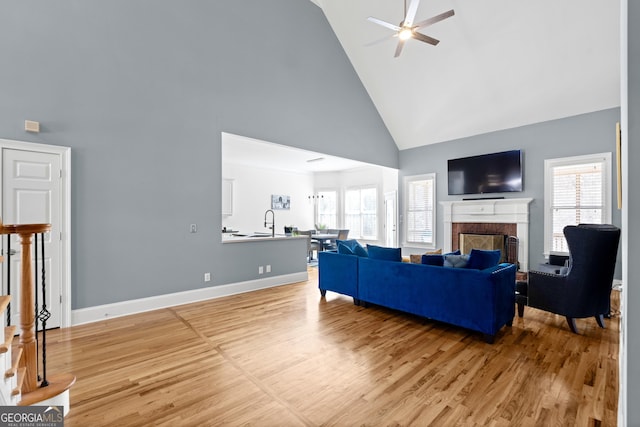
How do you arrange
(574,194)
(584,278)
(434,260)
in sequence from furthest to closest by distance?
(574,194), (434,260), (584,278)

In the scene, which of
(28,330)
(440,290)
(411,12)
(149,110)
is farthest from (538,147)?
(28,330)

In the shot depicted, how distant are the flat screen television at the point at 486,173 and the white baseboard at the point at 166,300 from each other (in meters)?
4.47

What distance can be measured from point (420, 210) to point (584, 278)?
4.72 meters

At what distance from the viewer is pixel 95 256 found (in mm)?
3484

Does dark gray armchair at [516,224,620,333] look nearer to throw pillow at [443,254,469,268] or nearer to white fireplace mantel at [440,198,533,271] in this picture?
throw pillow at [443,254,469,268]

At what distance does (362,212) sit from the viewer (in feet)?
32.7

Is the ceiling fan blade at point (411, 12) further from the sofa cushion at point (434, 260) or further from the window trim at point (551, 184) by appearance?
the window trim at point (551, 184)

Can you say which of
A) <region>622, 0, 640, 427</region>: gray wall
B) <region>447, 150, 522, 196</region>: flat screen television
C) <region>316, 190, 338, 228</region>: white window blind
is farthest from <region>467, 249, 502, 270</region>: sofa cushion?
<region>316, 190, 338, 228</region>: white window blind

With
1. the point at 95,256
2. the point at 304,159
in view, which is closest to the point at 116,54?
the point at 95,256

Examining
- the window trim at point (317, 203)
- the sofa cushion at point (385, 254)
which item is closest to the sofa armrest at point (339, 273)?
the sofa cushion at point (385, 254)

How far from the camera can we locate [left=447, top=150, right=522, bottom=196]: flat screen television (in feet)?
19.9

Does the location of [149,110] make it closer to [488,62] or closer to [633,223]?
[633,223]

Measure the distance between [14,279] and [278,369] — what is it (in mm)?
2903

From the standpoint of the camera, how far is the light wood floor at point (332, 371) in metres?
1.88
